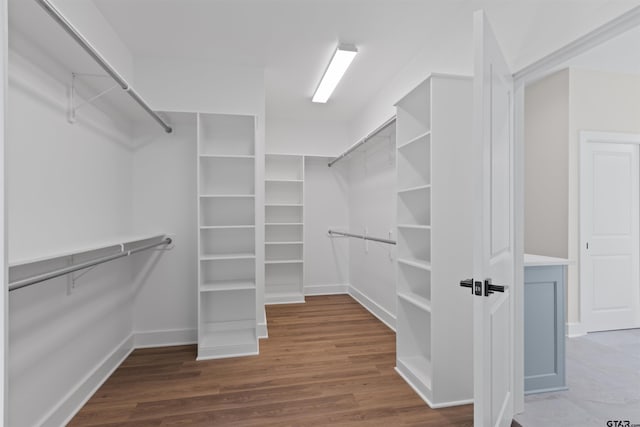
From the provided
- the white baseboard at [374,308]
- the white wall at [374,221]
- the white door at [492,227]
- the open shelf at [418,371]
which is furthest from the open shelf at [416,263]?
the white baseboard at [374,308]

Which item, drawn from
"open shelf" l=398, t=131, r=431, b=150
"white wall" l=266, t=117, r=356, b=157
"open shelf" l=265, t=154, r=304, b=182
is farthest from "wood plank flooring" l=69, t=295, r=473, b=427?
"white wall" l=266, t=117, r=356, b=157

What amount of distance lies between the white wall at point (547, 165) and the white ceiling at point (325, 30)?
69.1 inches

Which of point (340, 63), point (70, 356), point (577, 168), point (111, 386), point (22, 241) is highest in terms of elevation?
point (340, 63)

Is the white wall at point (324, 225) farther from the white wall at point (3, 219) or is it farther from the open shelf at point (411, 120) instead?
the white wall at point (3, 219)

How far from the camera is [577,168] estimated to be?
3504 millimetres

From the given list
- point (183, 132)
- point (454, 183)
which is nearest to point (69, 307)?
point (183, 132)

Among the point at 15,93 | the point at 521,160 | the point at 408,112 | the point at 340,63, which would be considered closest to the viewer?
the point at 15,93

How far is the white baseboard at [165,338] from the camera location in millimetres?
3229

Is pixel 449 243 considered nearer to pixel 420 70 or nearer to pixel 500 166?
pixel 500 166

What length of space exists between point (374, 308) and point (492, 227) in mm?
2916

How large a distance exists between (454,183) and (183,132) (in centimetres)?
268

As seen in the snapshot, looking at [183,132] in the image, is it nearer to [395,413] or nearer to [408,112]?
[408,112]

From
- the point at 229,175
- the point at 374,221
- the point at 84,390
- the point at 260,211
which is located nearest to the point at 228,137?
the point at 229,175

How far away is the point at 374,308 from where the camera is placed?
4.23 meters
